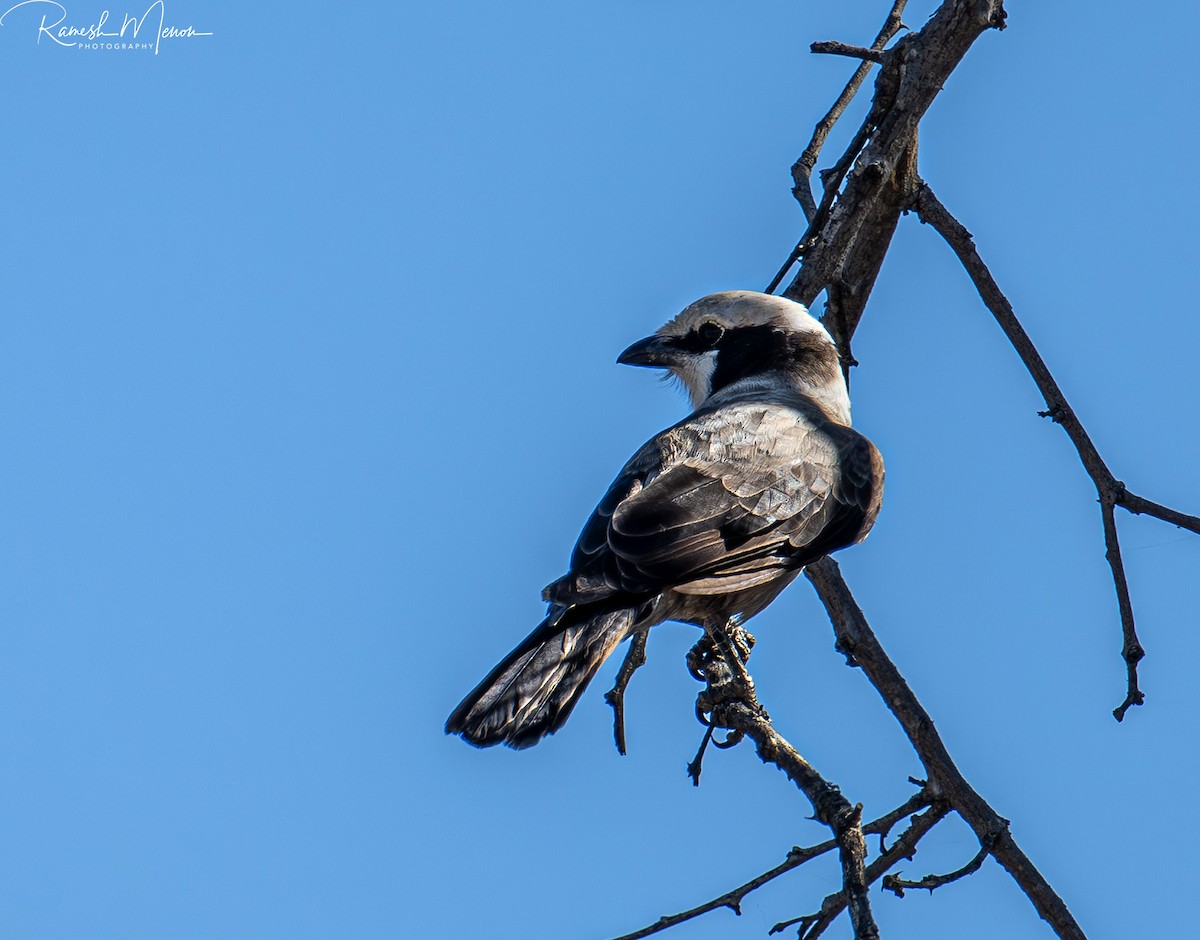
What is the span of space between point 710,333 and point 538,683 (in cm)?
292

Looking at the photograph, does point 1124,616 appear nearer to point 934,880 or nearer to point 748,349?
point 934,880

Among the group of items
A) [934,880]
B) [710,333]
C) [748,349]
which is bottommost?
[934,880]

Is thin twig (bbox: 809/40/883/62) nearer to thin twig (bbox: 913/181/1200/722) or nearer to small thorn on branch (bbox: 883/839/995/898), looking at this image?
thin twig (bbox: 913/181/1200/722)

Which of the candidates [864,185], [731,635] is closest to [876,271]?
[864,185]

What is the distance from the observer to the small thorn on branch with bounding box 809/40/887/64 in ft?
18.9

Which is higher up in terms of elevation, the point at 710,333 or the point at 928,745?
the point at 710,333

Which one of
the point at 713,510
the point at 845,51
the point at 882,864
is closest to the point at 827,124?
the point at 845,51

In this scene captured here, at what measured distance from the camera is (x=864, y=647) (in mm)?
5555

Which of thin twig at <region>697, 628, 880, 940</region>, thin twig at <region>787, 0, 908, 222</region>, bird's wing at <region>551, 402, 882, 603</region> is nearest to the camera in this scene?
thin twig at <region>697, 628, 880, 940</region>

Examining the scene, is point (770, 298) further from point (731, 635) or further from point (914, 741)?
point (914, 741)

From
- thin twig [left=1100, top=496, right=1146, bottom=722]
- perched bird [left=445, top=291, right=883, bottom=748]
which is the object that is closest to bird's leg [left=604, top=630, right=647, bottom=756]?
perched bird [left=445, top=291, right=883, bottom=748]

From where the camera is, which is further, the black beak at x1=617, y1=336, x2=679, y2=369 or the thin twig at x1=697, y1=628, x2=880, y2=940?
the black beak at x1=617, y1=336, x2=679, y2=369

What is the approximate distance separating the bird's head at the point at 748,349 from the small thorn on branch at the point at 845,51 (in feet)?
4.10

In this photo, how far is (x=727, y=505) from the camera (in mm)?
5617
